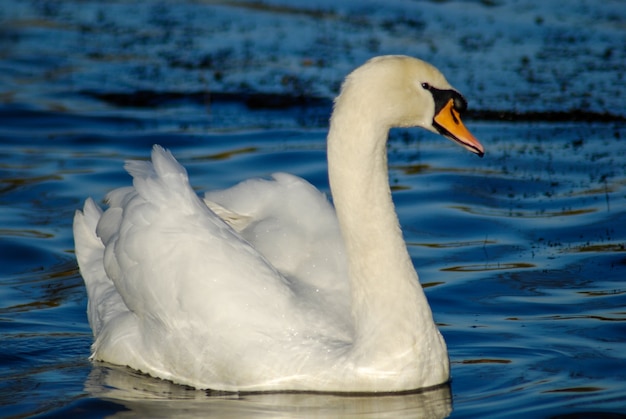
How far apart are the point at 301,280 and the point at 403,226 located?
3470 millimetres

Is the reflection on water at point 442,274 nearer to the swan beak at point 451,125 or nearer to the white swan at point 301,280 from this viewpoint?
the white swan at point 301,280

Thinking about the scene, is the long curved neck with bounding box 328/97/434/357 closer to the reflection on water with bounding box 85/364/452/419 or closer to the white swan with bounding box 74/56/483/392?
the white swan with bounding box 74/56/483/392

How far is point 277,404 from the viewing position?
6.06 meters

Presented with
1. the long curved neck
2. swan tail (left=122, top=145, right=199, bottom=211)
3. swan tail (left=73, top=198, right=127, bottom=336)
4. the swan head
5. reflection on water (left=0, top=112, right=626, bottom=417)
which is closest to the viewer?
the swan head

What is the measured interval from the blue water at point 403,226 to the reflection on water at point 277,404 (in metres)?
0.01

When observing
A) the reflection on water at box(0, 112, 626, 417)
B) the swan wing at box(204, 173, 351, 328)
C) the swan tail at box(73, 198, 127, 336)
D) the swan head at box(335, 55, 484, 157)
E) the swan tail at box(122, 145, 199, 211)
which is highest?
the swan head at box(335, 55, 484, 157)

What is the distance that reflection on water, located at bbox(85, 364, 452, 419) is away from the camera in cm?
594

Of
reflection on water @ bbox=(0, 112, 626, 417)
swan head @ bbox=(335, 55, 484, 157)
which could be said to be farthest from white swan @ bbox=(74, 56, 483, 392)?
reflection on water @ bbox=(0, 112, 626, 417)

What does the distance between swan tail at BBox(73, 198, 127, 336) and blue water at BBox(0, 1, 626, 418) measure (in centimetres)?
26

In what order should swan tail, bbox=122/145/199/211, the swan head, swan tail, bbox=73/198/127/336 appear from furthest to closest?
swan tail, bbox=73/198/127/336, swan tail, bbox=122/145/199/211, the swan head

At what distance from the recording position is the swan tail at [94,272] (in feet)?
23.7

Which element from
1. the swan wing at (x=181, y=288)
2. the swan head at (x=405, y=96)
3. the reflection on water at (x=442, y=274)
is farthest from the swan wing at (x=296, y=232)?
the swan head at (x=405, y=96)

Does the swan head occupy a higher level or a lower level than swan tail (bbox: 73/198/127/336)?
higher

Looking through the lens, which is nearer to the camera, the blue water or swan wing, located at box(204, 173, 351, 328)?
the blue water
